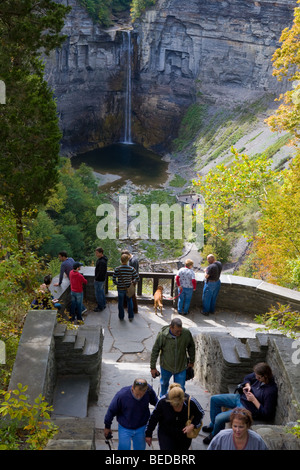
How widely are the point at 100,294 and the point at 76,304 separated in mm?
772

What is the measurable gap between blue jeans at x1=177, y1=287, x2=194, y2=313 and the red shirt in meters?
2.21

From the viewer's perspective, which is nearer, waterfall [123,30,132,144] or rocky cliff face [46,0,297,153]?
rocky cliff face [46,0,297,153]

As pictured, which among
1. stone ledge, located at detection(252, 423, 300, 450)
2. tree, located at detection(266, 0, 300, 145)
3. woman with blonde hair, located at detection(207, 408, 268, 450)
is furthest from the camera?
tree, located at detection(266, 0, 300, 145)

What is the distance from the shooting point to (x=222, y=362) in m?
5.81

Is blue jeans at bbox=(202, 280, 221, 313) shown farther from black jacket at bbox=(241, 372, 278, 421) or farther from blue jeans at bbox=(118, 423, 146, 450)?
blue jeans at bbox=(118, 423, 146, 450)

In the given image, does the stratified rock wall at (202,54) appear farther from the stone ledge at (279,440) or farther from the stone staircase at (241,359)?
the stone ledge at (279,440)

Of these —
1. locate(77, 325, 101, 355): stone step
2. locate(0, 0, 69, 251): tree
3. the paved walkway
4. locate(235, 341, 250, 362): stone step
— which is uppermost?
locate(0, 0, 69, 251): tree

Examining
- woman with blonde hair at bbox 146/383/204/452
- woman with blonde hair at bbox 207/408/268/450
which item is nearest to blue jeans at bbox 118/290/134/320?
woman with blonde hair at bbox 146/383/204/452

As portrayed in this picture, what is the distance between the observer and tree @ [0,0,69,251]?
7.76 metres

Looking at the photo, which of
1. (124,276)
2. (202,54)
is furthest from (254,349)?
(202,54)

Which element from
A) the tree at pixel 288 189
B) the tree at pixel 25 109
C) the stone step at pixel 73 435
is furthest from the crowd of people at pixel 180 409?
the tree at pixel 288 189

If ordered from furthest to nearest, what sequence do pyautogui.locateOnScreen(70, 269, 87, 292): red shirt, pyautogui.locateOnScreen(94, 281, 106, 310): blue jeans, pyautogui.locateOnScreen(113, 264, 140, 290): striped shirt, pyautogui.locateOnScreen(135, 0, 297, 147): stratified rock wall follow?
pyautogui.locateOnScreen(135, 0, 297, 147): stratified rock wall, pyautogui.locateOnScreen(94, 281, 106, 310): blue jeans, pyautogui.locateOnScreen(113, 264, 140, 290): striped shirt, pyautogui.locateOnScreen(70, 269, 87, 292): red shirt

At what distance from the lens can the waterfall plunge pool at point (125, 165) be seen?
44.2m

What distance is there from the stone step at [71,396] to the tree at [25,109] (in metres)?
2.89
